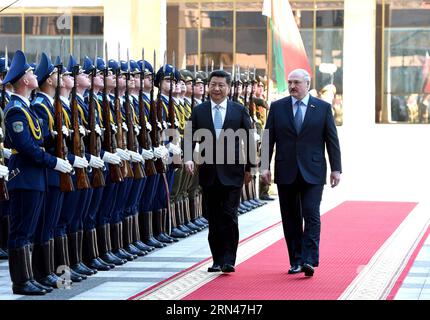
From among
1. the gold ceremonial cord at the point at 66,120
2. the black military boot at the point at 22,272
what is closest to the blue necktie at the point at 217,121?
the gold ceremonial cord at the point at 66,120

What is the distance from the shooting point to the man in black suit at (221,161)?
11312mm

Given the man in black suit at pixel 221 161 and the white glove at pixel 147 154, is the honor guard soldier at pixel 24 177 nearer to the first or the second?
the man in black suit at pixel 221 161

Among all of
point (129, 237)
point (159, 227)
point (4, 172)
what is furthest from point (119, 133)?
point (4, 172)

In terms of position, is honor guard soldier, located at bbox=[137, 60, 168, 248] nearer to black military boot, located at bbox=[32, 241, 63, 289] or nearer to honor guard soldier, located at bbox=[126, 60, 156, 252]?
honor guard soldier, located at bbox=[126, 60, 156, 252]

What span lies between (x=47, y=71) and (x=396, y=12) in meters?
24.6

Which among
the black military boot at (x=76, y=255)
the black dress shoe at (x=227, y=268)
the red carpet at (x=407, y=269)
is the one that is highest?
the black military boot at (x=76, y=255)

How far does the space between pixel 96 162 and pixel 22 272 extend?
1.34 metres

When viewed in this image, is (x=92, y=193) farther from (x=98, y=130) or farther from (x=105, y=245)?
(x=105, y=245)

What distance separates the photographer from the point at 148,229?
1305cm

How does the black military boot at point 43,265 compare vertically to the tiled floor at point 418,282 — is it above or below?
above

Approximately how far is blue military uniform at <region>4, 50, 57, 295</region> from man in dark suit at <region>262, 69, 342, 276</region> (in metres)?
2.21

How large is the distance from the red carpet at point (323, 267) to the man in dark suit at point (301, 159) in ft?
1.13

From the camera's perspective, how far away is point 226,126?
11.4 meters

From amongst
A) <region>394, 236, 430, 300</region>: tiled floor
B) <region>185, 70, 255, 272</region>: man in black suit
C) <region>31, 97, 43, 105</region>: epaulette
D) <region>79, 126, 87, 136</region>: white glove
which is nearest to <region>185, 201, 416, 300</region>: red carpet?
<region>185, 70, 255, 272</region>: man in black suit
